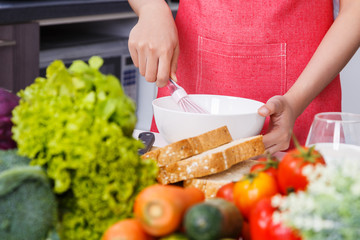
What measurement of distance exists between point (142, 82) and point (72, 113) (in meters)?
2.35

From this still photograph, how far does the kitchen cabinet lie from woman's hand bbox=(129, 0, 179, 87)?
3.71 feet

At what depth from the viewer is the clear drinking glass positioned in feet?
2.75

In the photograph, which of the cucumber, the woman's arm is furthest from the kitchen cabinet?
the cucumber

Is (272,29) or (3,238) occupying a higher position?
(272,29)

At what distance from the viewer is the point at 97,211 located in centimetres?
65

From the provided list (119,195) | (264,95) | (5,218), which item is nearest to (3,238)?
(5,218)

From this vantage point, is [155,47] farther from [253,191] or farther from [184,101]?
[253,191]

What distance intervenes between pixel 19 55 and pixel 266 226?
77.8 inches

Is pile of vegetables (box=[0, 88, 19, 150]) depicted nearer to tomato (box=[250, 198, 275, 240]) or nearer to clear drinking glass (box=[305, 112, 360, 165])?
tomato (box=[250, 198, 275, 240])

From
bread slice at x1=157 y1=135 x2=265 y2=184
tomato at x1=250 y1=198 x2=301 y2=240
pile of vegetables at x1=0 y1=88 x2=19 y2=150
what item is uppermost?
pile of vegetables at x1=0 y1=88 x2=19 y2=150

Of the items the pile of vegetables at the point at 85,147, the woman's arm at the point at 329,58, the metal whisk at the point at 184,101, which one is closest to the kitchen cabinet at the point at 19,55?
the metal whisk at the point at 184,101

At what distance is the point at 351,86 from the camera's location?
2688mm

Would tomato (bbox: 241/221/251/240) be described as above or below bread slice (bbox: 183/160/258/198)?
above

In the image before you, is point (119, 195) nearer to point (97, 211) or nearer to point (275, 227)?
point (97, 211)
